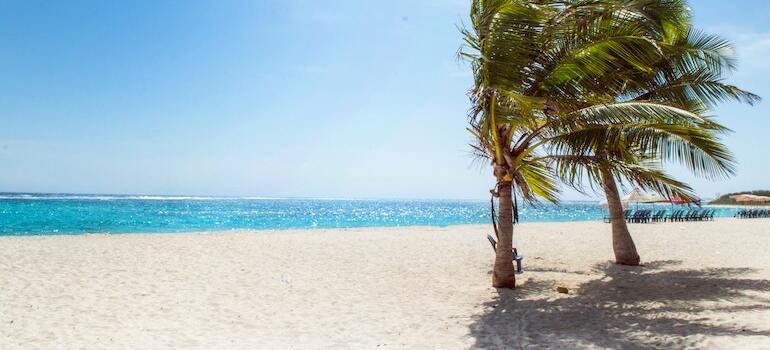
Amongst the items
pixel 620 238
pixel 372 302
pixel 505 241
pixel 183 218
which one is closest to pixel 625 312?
pixel 505 241

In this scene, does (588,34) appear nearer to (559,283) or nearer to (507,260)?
(507,260)

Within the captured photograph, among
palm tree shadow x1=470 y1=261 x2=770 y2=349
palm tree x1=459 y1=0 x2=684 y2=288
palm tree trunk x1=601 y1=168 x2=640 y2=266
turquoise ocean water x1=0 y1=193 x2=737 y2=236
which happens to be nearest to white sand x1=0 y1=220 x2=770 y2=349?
palm tree shadow x1=470 y1=261 x2=770 y2=349

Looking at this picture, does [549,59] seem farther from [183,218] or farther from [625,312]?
[183,218]

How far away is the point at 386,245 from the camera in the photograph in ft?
55.9

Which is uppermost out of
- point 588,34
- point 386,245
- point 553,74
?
point 588,34

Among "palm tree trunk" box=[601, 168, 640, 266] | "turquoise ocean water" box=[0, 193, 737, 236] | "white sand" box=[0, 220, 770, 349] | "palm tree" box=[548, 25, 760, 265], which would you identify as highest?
"palm tree" box=[548, 25, 760, 265]

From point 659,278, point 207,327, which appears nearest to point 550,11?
point 659,278

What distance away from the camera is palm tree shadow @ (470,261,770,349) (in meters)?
5.60

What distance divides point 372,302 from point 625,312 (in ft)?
12.1

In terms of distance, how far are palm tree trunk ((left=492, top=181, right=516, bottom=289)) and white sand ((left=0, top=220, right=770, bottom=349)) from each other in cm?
33

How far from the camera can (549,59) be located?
7582 mm

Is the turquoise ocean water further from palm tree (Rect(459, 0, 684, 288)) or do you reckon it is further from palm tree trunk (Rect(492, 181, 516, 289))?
palm tree (Rect(459, 0, 684, 288))

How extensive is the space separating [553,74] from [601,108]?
1.11 metres

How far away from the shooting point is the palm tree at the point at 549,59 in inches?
275
